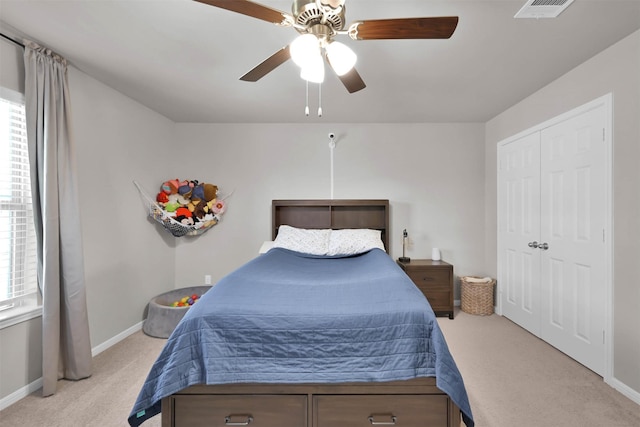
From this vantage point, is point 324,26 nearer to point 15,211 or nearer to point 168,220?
point 15,211

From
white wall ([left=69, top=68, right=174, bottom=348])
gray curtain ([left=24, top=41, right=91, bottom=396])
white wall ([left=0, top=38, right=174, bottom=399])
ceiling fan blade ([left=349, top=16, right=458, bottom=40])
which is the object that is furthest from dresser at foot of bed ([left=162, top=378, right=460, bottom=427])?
white wall ([left=69, top=68, right=174, bottom=348])

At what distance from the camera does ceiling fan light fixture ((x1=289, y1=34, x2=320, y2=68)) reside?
1370mm

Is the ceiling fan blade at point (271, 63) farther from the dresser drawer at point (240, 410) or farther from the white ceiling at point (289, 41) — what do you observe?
the dresser drawer at point (240, 410)

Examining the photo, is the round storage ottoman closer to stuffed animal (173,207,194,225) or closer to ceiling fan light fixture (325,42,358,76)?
stuffed animal (173,207,194,225)

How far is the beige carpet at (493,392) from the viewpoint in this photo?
1.84 metres

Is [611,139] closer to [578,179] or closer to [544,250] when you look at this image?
[578,179]

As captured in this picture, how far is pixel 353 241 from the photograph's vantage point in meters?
3.39

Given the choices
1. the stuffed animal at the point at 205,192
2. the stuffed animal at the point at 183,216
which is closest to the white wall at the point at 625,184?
the stuffed animal at the point at 205,192

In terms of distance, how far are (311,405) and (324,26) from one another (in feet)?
5.77

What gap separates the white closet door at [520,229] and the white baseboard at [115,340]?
4.02 m

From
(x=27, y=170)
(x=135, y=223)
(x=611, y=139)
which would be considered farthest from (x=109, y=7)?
(x=611, y=139)

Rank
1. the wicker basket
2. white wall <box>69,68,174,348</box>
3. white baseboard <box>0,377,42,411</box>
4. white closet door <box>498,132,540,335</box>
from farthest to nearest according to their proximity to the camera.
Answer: the wicker basket → white closet door <box>498,132,540,335</box> → white wall <box>69,68,174,348</box> → white baseboard <box>0,377,42,411</box>

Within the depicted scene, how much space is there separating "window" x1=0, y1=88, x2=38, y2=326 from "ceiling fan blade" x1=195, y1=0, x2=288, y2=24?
1.78m

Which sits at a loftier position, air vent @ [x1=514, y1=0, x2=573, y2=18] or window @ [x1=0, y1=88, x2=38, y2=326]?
air vent @ [x1=514, y1=0, x2=573, y2=18]
